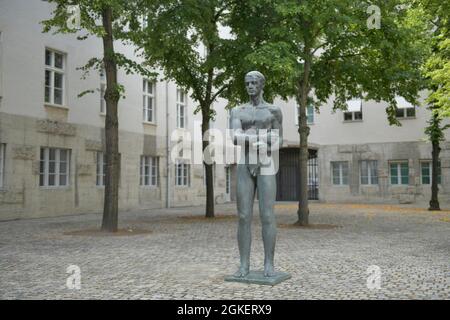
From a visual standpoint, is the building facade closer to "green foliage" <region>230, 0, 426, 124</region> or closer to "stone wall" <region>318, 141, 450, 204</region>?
"stone wall" <region>318, 141, 450, 204</region>

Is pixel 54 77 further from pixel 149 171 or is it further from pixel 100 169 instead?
pixel 149 171

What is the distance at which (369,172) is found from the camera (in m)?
29.2

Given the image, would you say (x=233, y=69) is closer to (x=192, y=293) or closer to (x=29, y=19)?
(x=29, y=19)

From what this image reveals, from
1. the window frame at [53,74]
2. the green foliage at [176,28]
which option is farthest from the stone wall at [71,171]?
the green foliage at [176,28]

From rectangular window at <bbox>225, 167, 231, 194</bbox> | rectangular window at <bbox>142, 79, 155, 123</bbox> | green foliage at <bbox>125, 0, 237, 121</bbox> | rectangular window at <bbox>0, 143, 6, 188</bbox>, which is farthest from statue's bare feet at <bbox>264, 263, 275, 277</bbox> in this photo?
rectangular window at <bbox>225, 167, 231, 194</bbox>

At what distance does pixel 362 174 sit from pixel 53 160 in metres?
17.6

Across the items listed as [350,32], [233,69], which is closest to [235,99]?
[233,69]

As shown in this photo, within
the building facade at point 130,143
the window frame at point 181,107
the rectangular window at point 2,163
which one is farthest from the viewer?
the window frame at point 181,107

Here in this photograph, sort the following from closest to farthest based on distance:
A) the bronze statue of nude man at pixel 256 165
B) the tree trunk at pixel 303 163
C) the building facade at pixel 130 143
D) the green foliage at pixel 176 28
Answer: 1. the bronze statue of nude man at pixel 256 165
2. the green foliage at pixel 176 28
3. the tree trunk at pixel 303 163
4. the building facade at pixel 130 143

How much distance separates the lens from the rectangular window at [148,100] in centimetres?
2494

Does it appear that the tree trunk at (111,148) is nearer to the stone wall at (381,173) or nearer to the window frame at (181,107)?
the window frame at (181,107)

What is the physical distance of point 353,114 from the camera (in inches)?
1184

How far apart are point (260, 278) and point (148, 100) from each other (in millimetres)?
19826

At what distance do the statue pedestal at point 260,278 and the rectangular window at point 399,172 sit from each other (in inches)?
915
